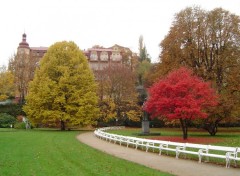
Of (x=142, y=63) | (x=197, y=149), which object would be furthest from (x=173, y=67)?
(x=142, y=63)

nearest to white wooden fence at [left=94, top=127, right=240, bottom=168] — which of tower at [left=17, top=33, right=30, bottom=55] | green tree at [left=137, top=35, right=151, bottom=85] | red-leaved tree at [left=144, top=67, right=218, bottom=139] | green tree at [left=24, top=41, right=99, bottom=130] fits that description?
red-leaved tree at [left=144, top=67, right=218, bottom=139]

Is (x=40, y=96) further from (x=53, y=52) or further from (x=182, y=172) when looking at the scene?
(x=182, y=172)

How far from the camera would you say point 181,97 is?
29.4m

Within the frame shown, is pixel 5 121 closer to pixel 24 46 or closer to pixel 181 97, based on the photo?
pixel 181 97

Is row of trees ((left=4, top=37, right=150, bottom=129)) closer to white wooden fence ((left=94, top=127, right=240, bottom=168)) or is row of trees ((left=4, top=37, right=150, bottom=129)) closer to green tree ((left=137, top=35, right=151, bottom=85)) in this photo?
white wooden fence ((left=94, top=127, right=240, bottom=168))

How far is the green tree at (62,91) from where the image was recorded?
44750 mm

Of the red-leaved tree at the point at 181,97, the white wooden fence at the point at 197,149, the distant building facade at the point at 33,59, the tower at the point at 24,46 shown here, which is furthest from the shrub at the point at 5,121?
the tower at the point at 24,46

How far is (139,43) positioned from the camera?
74.4 m

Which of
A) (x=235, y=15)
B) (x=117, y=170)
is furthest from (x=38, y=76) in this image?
(x=117, y=170)

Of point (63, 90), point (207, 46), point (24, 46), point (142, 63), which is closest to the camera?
point (207, 46)

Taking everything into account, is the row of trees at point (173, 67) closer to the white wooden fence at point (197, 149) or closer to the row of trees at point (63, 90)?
the row of trees at point (63, 90)

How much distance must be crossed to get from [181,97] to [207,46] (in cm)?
1627

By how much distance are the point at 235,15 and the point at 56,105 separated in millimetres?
25759

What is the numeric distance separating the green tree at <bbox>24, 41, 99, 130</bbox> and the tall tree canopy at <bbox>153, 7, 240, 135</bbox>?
10.9 m
